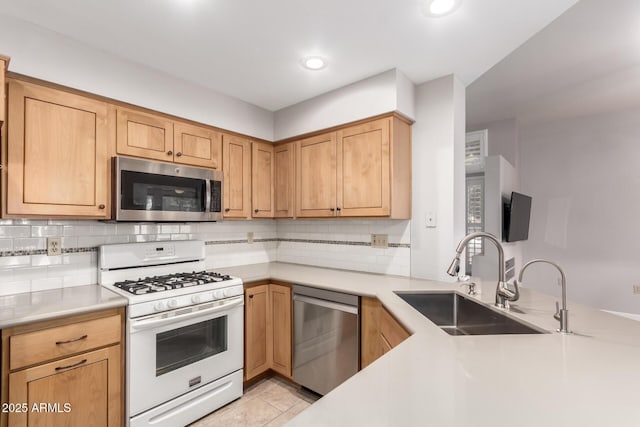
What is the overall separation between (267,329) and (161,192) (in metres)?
1.33

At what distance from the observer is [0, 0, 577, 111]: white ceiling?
1.60m

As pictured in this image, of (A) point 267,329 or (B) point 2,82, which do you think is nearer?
(B) point 2,82

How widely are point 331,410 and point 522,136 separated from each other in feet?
18.0

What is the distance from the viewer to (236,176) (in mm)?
2787

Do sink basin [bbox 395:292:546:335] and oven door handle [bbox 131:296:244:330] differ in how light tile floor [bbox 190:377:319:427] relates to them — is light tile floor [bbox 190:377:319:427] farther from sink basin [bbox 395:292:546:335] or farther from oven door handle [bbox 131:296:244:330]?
sink basin [bbox 395:292:546:335]

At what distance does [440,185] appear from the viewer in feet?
7.70

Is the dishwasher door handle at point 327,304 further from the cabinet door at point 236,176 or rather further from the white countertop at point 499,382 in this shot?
the cabinet door at point 236,176

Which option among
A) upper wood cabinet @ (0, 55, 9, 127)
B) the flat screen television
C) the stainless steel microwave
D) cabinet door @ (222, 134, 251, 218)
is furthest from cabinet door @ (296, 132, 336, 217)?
the flat screen television

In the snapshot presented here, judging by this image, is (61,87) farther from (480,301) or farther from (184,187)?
(480,301)

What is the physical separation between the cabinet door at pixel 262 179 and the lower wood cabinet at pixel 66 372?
1458 mm

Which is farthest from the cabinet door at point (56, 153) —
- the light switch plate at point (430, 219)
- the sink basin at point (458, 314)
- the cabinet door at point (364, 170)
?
the light switch plate at point (430, 219)

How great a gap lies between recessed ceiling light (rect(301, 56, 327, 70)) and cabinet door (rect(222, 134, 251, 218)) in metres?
0.96

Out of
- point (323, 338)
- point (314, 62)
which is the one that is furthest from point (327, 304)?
point (314, 62)

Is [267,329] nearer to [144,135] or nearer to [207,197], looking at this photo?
[207,197]
